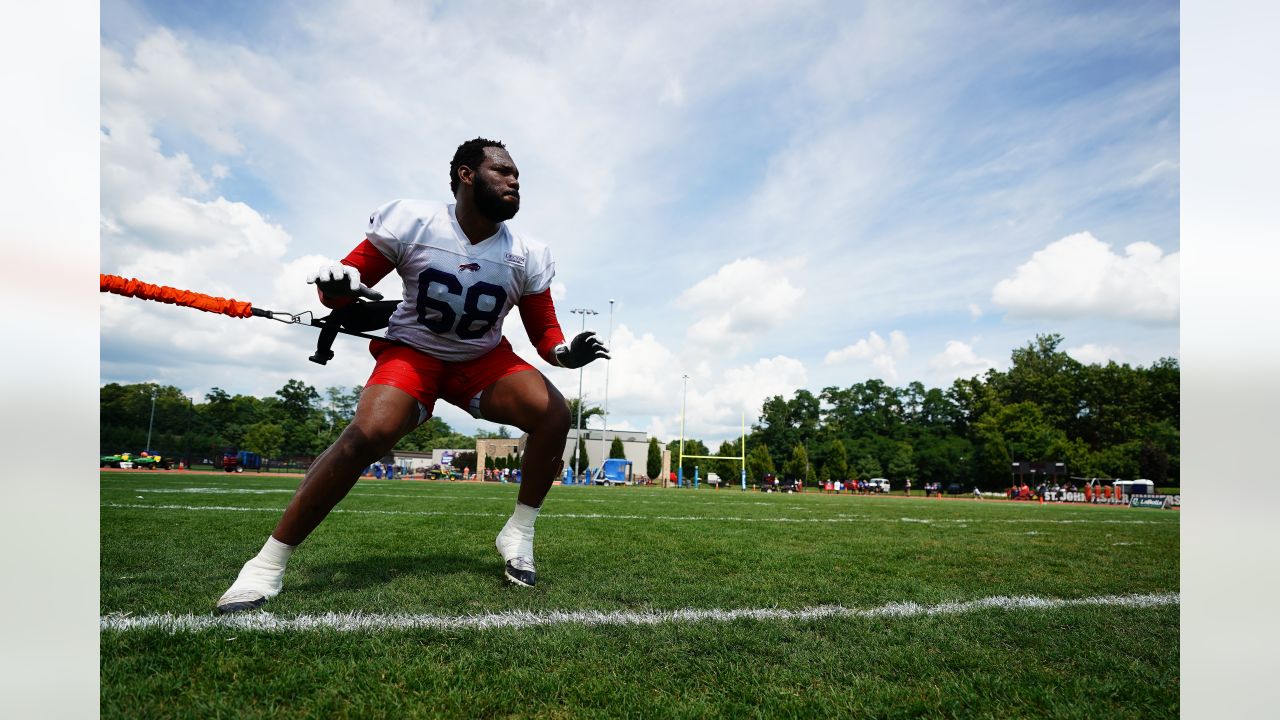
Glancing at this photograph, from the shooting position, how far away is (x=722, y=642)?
7.72 ft

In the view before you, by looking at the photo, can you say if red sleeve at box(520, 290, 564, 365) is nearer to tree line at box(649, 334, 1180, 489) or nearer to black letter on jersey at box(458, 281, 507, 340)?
black letter on jersey at box(458, 281, 507, 340)

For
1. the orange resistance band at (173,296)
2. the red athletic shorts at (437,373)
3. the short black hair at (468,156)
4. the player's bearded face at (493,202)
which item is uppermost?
the short black hair at (468,156)

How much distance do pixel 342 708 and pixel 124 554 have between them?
343 cm

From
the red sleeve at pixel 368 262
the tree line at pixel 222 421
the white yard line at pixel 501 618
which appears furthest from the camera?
the tree line at pixel 222 421

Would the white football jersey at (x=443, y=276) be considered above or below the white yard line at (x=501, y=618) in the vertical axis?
above

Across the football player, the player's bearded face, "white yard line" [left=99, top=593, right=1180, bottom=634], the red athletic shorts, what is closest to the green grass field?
"white yard line" [left=99, top=593, right=1180, bottom=634]

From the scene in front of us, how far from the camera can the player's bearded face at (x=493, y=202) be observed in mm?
3256

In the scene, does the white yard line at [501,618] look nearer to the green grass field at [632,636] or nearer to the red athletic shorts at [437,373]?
the green grass field at [632,636]

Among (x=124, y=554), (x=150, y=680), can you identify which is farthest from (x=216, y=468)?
(x=150, y=680)

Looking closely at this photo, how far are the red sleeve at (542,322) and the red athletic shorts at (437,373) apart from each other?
174 mm

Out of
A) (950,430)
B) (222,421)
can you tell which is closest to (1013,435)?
(950,430)

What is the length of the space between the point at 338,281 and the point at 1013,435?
6806 centimetres

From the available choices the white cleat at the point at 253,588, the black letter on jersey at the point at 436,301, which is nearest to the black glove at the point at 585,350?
the black letter on jersey at the point at 436,301
